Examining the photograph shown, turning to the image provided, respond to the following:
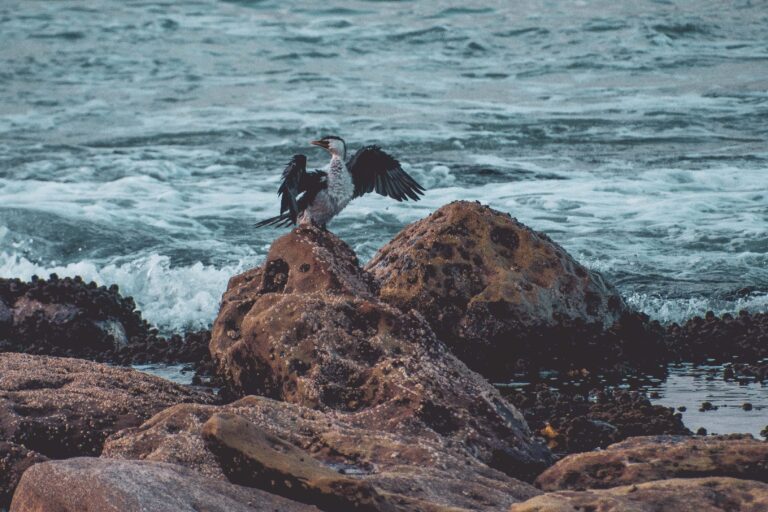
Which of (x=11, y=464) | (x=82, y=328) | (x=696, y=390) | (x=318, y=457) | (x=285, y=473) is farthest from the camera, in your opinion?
(x=82, y=328)

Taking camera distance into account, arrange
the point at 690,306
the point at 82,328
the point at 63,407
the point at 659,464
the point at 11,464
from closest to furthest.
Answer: the point at 659,464 < the point at 11,464 < the point at 63,407 < the point at 82,328 < the point at 690,306

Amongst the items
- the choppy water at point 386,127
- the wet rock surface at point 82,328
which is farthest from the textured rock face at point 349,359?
the choppy water at point 386,127

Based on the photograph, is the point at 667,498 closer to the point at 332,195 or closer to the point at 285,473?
the point at 285,473

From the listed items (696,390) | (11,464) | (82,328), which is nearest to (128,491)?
(11,464)

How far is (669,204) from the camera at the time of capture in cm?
1385

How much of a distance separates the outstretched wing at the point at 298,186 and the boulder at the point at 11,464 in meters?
2.74

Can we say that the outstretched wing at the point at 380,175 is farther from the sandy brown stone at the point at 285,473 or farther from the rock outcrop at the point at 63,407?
the sandy brown stone at the point at 285,473

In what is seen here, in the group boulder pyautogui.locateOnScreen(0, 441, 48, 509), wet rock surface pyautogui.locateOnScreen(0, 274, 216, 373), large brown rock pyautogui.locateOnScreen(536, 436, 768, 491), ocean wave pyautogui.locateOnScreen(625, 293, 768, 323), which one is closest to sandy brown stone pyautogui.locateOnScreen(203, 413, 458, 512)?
large brown rock pyautogui.locateOnScreen(536, 436, 768, 491)

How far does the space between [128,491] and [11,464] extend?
1.48 m

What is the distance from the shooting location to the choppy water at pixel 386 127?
40.3 feet

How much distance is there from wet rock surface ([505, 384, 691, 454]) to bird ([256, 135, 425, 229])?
1.74 meters

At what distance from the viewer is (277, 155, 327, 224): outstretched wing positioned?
7797mm

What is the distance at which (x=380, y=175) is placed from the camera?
344 inches

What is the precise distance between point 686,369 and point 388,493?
418 centimetres
